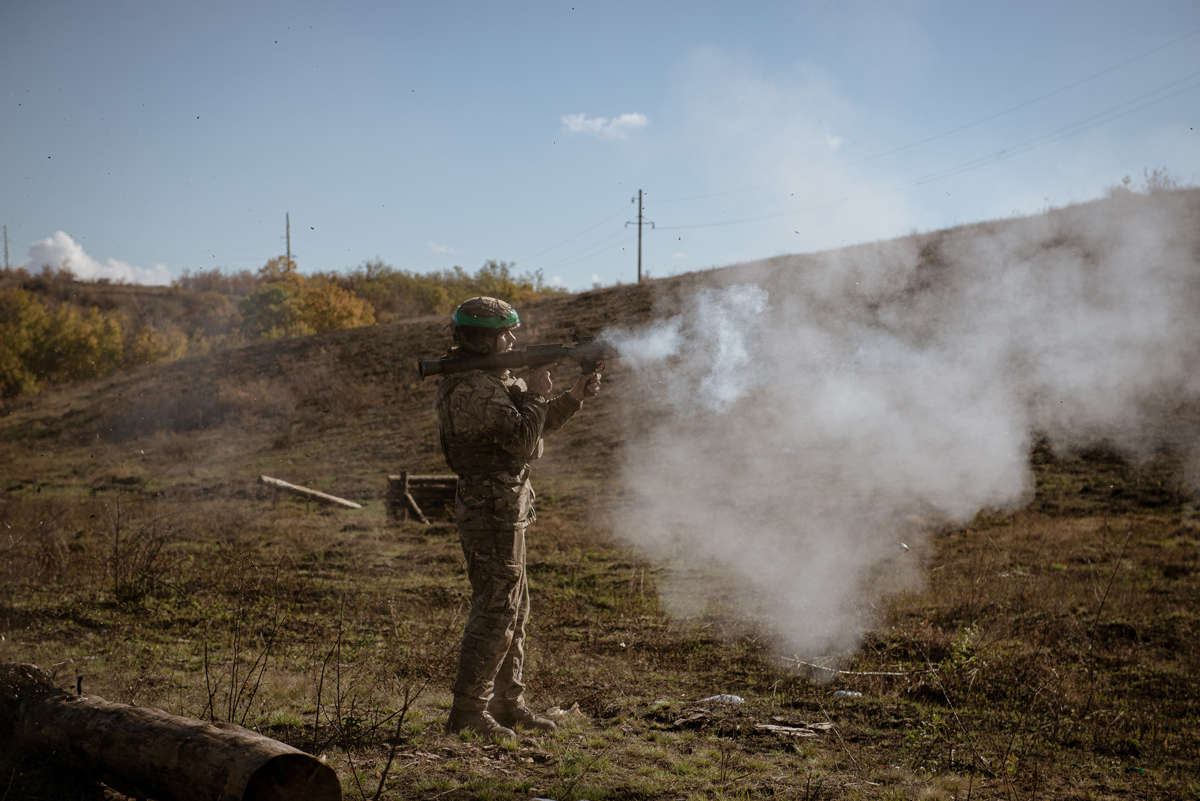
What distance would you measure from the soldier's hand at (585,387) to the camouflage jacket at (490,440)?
186 millimetres

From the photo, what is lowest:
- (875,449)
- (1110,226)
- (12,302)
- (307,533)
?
(307,533)

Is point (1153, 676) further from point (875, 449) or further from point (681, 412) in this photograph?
point (681, 412)

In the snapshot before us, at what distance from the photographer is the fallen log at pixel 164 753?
8.77 ft

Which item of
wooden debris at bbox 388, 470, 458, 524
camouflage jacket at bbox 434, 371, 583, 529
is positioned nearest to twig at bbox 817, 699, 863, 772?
camouflage jacket at bbox 434, 371, 583, 529

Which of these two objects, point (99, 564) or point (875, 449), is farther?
point (875, 449)

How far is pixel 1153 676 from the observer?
5.80 meters

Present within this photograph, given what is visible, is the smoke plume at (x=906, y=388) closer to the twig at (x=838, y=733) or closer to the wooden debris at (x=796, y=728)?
the twig at (x=838, y=733)

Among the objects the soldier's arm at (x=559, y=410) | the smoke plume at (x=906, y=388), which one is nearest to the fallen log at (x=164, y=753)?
the soldier's arm at (x=559, y=410)

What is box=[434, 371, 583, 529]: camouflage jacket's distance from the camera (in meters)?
4.05

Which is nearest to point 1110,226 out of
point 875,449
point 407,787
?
point 875,449

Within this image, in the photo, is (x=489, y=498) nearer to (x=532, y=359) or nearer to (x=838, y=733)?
(x=532, y=359)

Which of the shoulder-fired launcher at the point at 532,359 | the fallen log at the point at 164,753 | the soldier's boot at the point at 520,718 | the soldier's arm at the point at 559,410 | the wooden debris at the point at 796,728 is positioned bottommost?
the wooden debris at the point at 796,728

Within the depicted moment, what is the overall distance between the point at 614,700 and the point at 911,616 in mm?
3604

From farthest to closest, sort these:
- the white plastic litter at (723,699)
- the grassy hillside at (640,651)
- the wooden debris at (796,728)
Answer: the white plastic litter at (723,699) < the wooden debris at (796,728) < the grassy hillside at (640,651)
